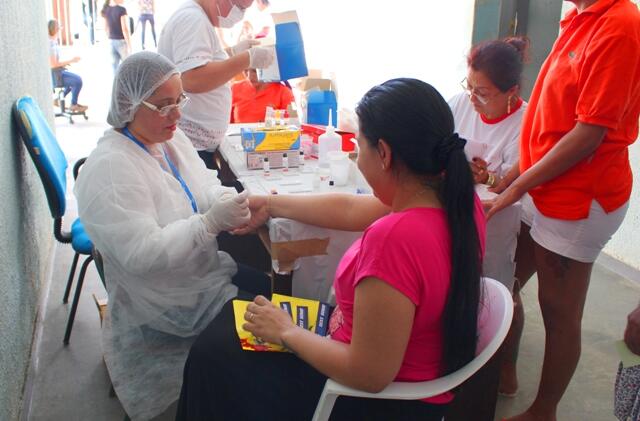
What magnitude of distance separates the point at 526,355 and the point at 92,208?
5.99ft

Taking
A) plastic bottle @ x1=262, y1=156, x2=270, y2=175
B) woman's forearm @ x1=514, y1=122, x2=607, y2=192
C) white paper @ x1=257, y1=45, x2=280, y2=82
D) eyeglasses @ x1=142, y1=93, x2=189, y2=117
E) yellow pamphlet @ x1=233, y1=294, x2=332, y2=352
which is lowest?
yellow pamphlet @ x1=233, y1=294, x2=332, y2=352

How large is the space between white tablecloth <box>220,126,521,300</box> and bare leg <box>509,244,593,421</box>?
102 mm

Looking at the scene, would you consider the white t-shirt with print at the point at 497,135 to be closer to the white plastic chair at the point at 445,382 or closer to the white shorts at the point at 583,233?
the white shorts at the point at 583,233

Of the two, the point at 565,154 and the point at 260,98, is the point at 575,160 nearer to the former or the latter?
the point at 565,154

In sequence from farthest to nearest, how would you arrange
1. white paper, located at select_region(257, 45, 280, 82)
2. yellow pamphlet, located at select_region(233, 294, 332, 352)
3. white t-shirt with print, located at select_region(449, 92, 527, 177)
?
white paper, located at select_region(257, 45, 280, 82) < white t-shirt with print, located at select_region(449, 92, 527, 177) < yellow pamphlet, located at select_region(233, 294, 332, 352)

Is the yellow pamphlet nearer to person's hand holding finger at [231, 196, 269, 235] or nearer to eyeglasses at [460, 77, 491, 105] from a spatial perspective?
person's hand holding finger at [231, 196, 269, 235]

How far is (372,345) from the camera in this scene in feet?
3.32

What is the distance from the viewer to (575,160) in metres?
1.55

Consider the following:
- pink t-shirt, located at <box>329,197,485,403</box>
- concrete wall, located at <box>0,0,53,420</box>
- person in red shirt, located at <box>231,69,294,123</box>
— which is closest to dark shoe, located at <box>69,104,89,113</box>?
concrete wall, located at <box>0,0,53,420</box>

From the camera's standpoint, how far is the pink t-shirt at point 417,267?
38.9 inches

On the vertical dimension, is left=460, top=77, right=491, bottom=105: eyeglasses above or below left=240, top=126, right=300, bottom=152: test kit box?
above

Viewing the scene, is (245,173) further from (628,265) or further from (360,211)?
(628,265)

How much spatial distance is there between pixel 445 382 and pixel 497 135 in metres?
1.17

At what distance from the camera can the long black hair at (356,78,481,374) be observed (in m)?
1.04
